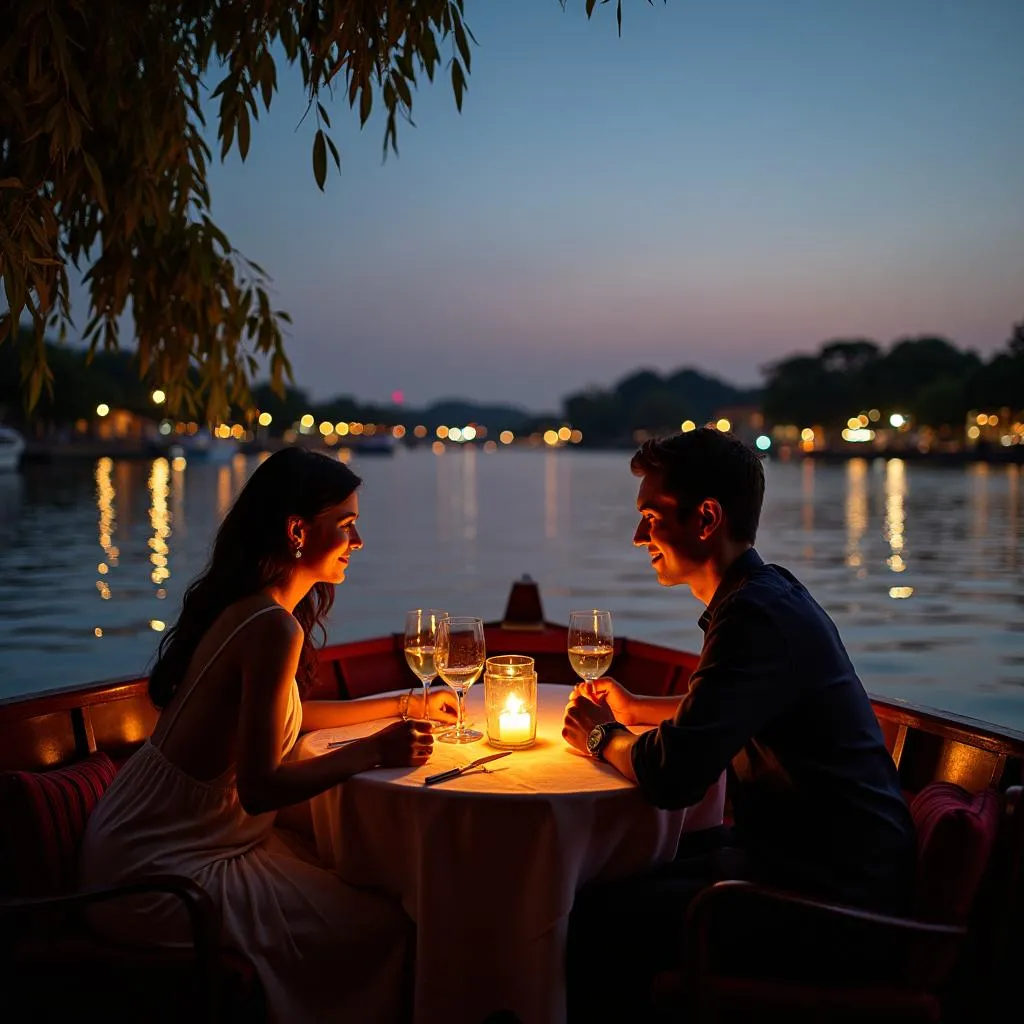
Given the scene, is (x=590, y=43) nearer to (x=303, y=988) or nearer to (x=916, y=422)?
(x=303, y=988)

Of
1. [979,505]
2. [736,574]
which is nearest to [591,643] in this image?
[736,574]

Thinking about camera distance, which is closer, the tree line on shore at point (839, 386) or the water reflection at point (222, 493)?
the water reflection at point (222, 493)

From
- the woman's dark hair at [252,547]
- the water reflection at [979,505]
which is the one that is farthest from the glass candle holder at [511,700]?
the water reflection at [979,505]

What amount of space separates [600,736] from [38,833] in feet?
4.46

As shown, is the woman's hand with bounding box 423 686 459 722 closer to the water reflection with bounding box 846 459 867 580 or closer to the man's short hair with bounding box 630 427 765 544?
the man's short hair with bounding box 630 427 765 544

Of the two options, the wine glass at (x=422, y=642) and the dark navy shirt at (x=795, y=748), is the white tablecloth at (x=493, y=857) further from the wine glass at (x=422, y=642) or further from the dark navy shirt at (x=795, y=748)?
the wine glass at (x=422, y=642)

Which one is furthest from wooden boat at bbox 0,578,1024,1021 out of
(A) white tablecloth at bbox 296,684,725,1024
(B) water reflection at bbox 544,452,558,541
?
(B) water reflection at bbox 544,452,558,541

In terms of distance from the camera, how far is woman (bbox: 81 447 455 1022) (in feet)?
8.00

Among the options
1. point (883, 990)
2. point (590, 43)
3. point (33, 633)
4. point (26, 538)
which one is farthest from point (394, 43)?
point (26, 538)

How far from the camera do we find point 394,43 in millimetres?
3271

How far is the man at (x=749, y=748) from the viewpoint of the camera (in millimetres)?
2258

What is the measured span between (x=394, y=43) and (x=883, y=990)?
9.42ft

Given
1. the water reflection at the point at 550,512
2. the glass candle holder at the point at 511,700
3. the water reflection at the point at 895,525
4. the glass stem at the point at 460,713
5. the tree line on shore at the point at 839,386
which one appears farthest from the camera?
the tree line on shore at the point at 839,386

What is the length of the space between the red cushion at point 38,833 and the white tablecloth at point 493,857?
0.67m
